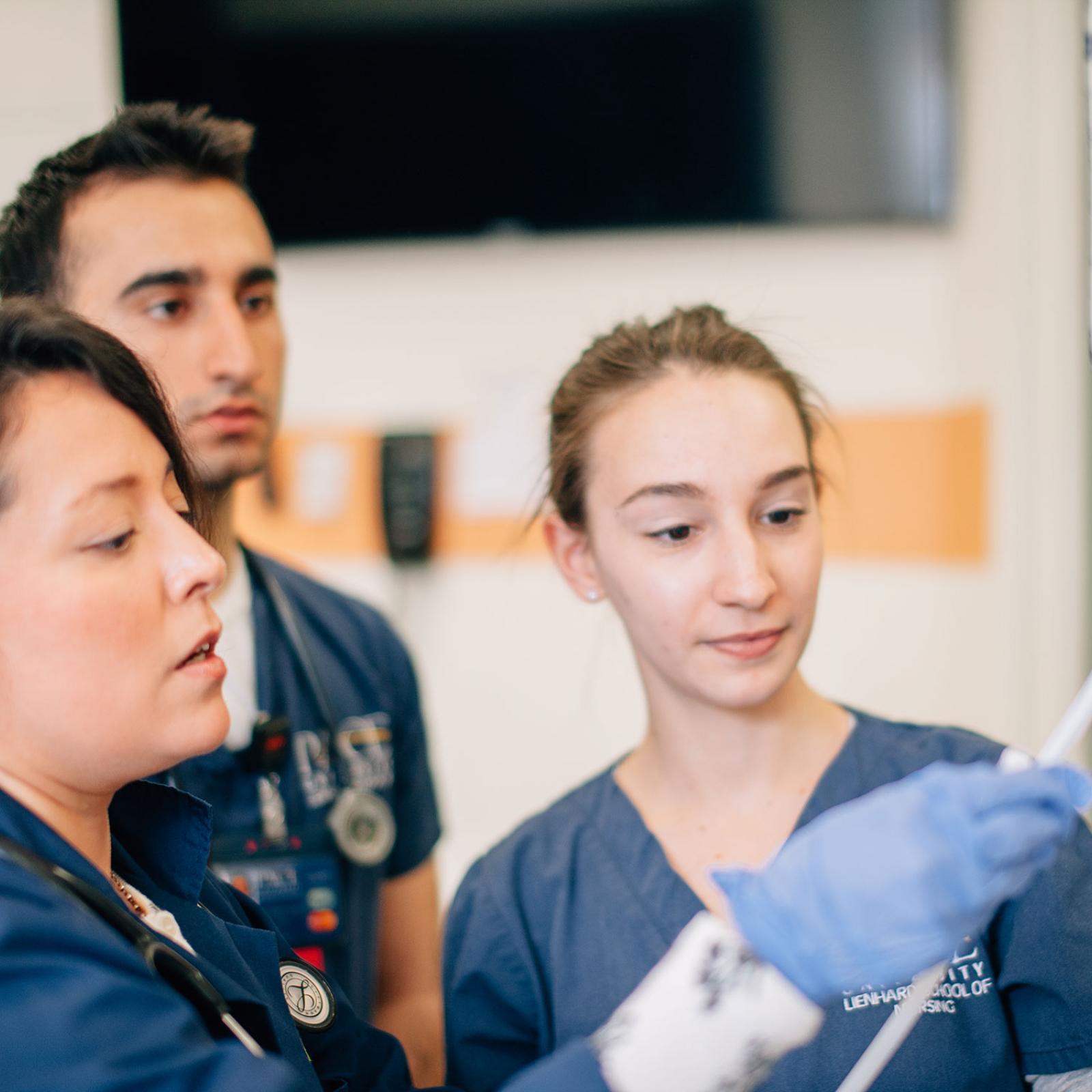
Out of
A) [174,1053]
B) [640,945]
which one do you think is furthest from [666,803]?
[174,1053]

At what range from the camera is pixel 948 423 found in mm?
2199

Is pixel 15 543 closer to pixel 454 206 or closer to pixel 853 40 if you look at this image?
pixel 454 206

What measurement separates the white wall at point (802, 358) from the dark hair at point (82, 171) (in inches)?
37.0

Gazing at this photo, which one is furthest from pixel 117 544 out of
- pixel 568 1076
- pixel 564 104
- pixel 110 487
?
pixel 564 104

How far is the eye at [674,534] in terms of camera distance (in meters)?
1.21

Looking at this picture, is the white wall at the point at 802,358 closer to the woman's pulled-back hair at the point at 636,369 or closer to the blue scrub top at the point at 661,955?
the woman's pulled-back hair at the point at 636,369

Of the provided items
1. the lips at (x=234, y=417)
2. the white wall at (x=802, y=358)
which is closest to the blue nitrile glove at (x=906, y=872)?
the lips at (x=234, y=417)

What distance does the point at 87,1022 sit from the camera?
0.65 meters

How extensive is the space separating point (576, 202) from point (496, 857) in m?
1.42

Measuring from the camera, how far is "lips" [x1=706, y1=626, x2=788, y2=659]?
1182 millimetres

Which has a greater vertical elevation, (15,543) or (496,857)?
(15,543)

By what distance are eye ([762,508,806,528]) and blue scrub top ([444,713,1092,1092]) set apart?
250mm

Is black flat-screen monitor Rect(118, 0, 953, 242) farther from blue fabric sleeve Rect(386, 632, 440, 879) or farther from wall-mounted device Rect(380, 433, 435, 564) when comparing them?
blue fabric sleeve Rect(386, 632, 440, 879)

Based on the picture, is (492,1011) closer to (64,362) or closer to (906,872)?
(906,872)
